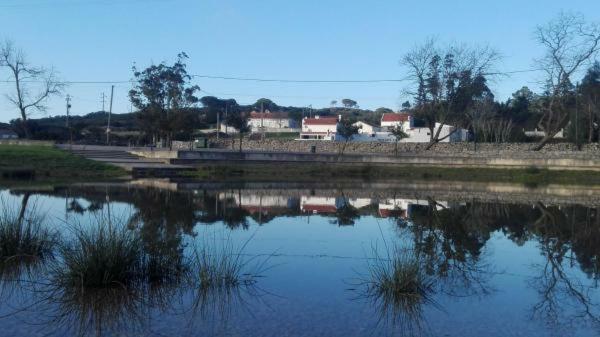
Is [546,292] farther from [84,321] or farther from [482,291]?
[84,321]

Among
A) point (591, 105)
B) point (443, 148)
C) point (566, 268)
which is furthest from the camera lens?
point (443, 148)

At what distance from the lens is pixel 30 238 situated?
9.00 metres

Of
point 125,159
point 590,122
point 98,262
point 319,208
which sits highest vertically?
point 590,122

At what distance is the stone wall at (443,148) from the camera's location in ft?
160

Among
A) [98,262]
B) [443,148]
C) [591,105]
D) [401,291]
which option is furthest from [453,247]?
[591,105]

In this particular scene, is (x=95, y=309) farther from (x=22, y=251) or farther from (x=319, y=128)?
(x=319, y=128)

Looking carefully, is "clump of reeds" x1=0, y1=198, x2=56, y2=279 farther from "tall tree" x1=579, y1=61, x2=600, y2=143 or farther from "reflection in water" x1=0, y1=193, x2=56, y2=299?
"tall tree" x1=579, y1=61, x2=600, y2=143

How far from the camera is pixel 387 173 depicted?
1806 inches

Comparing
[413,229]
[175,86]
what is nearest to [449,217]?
[413,229]

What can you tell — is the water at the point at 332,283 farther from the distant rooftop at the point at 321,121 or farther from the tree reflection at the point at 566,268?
the distant rooftop at the point at 321,121

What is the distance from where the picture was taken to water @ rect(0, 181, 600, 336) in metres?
6.41

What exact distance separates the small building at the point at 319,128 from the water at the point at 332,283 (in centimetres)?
7748

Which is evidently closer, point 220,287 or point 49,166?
point 220,287

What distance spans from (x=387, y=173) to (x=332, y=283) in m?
37.9
